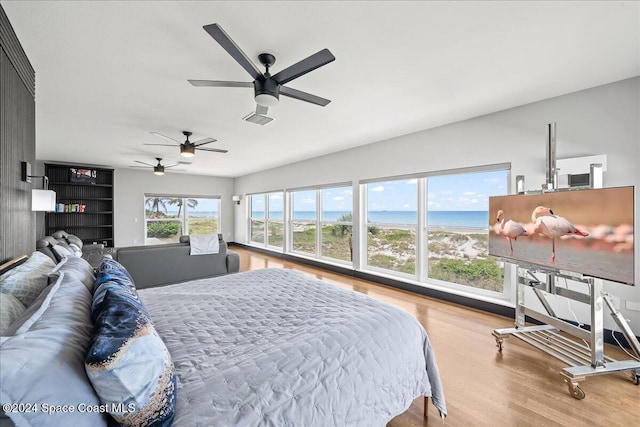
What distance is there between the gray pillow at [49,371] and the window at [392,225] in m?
4.29

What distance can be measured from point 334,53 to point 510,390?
9.90ft

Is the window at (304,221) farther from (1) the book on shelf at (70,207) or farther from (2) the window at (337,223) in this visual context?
(1) the book on shelf at (70,207)

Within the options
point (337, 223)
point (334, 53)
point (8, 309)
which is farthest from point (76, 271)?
point (337, 223)

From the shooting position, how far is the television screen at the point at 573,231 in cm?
191

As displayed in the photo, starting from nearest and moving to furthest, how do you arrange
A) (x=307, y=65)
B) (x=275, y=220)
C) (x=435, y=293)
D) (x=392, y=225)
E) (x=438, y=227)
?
(x=307, y=65)
(x=435, y=293)
(x=438, y=227)
(x=392, y=225)
(x=275, y=220)

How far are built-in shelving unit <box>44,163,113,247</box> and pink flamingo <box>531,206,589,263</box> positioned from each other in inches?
366

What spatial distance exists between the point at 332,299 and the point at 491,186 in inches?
118

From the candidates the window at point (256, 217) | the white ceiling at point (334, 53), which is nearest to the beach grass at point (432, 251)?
the white ceiling at point (334, 53)

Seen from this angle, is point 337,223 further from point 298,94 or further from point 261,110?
point 298,94

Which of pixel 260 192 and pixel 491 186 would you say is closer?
pixel 491 186

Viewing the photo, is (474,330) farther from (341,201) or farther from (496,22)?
(341,201)

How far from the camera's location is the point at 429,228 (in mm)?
4215

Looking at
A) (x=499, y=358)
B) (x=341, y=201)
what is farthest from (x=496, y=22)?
(x=341, y=201)

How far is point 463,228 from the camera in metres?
3.82
